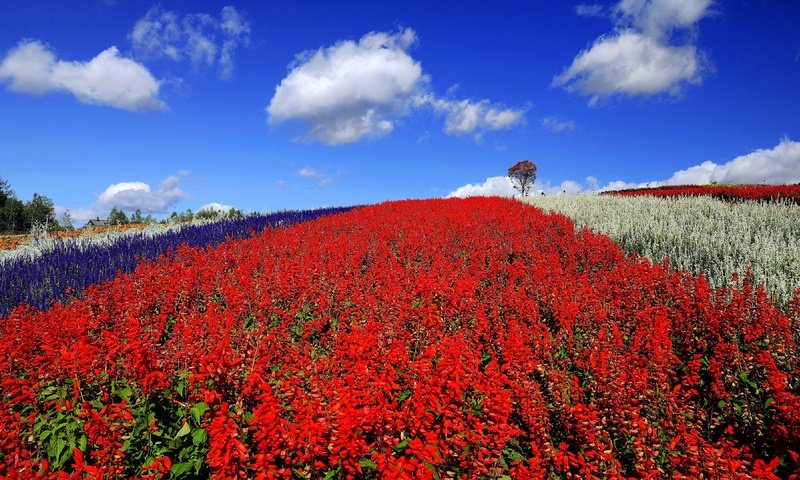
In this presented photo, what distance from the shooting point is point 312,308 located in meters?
5.72

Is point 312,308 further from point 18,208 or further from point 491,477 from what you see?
point 18,208

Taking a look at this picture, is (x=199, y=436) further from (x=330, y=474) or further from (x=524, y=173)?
(x=524, y=173)

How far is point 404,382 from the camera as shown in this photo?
12.3 feet

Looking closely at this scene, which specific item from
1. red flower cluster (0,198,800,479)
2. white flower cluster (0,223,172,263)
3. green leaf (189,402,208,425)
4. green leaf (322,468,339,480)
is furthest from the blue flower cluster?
green leaf (322,468,339,480)

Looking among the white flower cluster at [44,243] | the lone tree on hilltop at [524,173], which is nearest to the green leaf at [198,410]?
the white flower cluster at [44,243]

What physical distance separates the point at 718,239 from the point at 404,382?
886 cm

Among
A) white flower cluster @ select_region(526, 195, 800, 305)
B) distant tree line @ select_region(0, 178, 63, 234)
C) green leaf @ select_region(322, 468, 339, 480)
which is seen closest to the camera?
green leaf @ select_region(322, 468, 339, 480)

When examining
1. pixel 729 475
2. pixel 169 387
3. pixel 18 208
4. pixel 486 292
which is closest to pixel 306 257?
pixel 486 292

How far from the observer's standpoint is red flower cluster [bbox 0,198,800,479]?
2.61m

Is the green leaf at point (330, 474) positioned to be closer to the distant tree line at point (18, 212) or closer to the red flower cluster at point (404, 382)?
the red flower cluster at point (404, 382)

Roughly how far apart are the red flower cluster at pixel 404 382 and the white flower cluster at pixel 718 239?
175 cm

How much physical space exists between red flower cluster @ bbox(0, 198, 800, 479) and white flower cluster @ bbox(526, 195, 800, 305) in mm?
1746

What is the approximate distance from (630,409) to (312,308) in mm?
3791

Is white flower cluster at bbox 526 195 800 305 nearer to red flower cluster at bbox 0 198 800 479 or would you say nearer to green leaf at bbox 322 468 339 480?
red flower cluster at bbox 0 198 800 479
